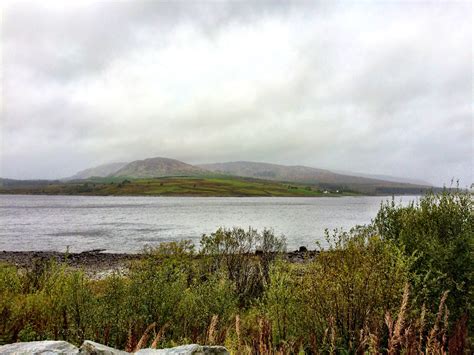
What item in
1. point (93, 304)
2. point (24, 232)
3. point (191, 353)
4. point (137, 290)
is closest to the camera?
point (191, 353)

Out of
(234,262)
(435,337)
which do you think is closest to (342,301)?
(435,337)

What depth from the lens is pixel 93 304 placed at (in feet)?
36.4

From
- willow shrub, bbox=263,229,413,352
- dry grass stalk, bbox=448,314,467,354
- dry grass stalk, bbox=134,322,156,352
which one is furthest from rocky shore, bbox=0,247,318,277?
dry grass stalk, bbox=448,314,467,354

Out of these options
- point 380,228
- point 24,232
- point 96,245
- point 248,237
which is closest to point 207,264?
point 248,237

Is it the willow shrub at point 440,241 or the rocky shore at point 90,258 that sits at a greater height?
the willow shrub at point 440,241

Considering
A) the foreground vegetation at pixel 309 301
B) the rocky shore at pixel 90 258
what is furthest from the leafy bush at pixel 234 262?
the rocky shore at pixel 90 258

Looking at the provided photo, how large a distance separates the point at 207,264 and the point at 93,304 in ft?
38.8

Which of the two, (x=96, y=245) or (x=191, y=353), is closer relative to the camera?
(x=191, y=353)

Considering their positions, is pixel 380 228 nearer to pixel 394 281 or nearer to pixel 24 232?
pixel 394 281

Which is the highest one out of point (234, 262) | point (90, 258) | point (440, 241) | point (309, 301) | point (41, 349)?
point (440, 241)

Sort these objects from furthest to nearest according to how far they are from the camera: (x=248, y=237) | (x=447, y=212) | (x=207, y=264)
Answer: (x=248, y=237) < (x=207, y=264) < (x=447, y=212)

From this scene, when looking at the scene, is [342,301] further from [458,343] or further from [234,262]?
[234,262]

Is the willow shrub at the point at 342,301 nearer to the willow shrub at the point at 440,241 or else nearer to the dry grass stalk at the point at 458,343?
the willow shrub at the point at 440,241

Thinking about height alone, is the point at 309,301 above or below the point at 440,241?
below
